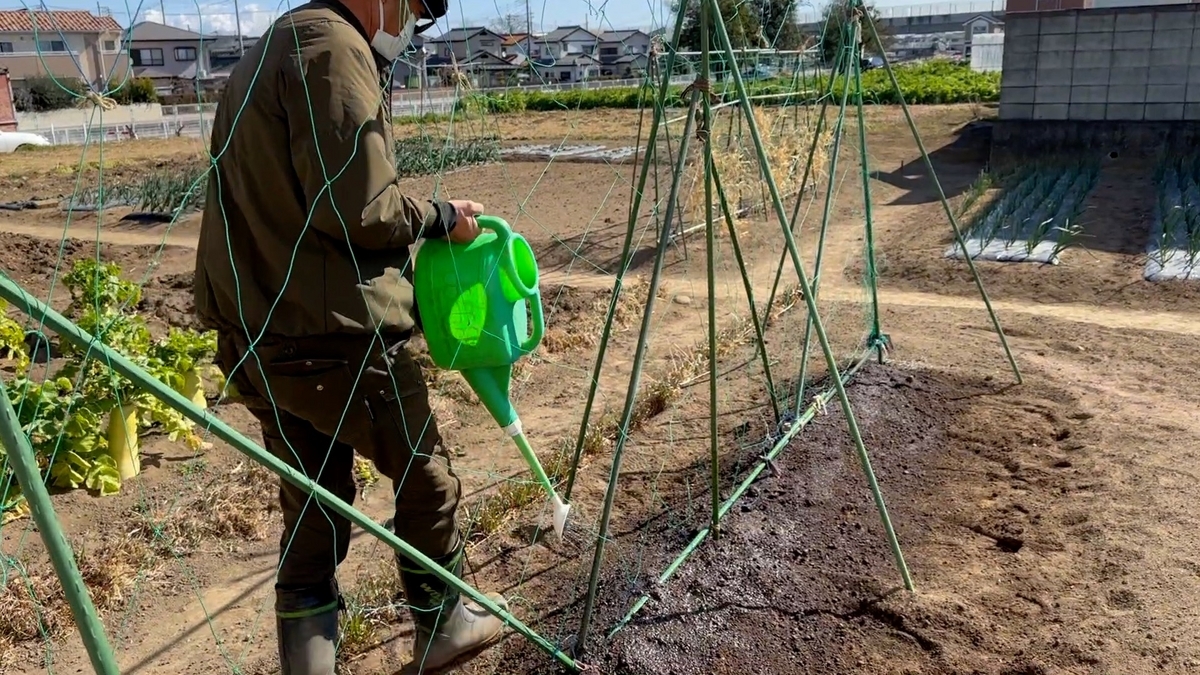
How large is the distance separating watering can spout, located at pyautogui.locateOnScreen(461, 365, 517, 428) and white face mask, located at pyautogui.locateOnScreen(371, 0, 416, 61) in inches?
26.4

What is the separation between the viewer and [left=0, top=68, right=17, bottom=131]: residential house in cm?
2239

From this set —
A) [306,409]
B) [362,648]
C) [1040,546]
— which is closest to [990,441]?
[1040,546]

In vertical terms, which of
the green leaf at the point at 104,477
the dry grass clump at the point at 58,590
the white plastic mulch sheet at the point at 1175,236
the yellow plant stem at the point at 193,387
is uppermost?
the white plastic mulch sheet at the point at 1175,236

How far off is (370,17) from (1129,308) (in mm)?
4887

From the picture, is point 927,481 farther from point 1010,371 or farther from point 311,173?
point 311,173

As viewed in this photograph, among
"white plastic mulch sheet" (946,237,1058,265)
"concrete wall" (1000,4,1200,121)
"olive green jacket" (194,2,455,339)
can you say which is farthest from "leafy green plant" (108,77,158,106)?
"concrete wall" (1000,4,1200,121)

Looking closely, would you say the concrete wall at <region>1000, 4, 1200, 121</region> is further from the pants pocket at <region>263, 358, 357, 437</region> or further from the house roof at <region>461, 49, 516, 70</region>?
the pants pocket at <region>263, 358, 357, 437</region>

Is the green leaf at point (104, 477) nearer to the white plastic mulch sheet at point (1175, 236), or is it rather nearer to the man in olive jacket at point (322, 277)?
the man in olive jacket at point (322, 277)

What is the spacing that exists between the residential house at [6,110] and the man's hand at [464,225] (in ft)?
80.1

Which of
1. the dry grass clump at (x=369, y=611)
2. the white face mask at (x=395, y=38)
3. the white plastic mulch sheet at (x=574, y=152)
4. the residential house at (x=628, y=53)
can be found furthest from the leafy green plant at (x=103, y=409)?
the white plastic mulch sheet at (x=574, y=152)

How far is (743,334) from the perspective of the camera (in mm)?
4941

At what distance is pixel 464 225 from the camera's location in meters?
1.95

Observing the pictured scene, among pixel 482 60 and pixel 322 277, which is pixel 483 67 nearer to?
pixel 482 60

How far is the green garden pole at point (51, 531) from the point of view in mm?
1143
